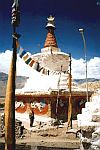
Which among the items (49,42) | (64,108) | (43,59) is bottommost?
(64,108)

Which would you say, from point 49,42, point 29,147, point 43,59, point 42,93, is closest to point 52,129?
point 42,93

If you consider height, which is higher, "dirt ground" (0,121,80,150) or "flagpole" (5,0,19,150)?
"flagpole" (5,0,19,150)

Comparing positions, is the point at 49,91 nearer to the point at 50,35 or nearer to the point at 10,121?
the point at 50,35

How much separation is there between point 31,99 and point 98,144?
1571cm

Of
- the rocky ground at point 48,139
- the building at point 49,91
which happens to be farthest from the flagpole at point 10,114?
the building at point 49,91

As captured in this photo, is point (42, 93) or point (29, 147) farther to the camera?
point (42, 93)

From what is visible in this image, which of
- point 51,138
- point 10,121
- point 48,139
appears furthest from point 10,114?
point 51,138

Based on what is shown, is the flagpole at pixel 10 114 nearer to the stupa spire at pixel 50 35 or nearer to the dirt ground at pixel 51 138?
the dirt ground at pixel 51 138

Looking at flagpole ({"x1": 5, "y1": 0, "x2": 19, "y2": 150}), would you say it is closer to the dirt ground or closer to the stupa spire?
the dirt ground

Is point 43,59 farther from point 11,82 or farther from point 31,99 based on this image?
point 11,82

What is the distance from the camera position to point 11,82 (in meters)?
3.42

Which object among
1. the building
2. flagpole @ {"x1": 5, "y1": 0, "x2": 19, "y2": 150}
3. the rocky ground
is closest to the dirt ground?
the rocky ground

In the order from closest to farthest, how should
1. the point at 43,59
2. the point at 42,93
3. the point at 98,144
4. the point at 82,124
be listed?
the point at 98,144
the point at 82,124
the point at 42,93
the point at 43,59

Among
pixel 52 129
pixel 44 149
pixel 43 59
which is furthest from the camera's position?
pixel 43 59
